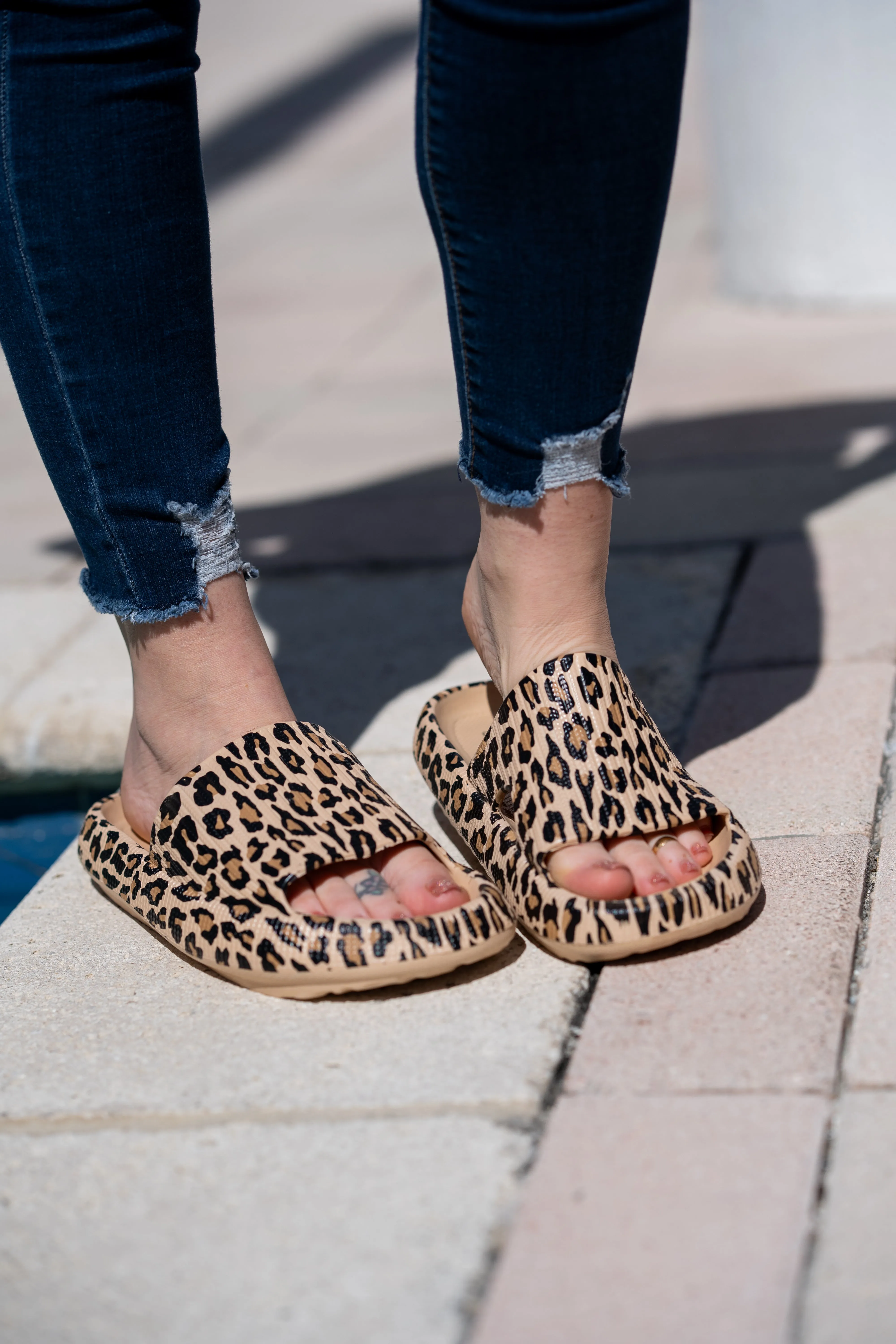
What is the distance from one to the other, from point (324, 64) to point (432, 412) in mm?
7210

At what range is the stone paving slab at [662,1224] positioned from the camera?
33.1 inches

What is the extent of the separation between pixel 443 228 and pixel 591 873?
615mm

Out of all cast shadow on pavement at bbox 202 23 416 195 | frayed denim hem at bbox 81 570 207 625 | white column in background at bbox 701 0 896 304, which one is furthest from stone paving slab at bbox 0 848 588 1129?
cast shadow on pavement at bbox 202 23 416 195

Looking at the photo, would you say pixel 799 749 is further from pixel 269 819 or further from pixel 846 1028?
pixel 269 819

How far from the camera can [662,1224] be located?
91cm

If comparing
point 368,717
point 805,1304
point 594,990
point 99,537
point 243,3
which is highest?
point 99,537

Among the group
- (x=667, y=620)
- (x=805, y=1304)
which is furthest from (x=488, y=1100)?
(x=667, y=620)

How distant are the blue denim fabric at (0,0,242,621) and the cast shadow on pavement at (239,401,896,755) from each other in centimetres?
57

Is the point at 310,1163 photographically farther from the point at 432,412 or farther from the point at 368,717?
the point at 432,412

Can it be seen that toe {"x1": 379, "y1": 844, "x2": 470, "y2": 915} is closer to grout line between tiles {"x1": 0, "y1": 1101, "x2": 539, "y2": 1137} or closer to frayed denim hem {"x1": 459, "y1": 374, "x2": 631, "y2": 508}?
grout line between tiles {"x1": 0, "y1": 1101, "x2": 539, "y2": 1137}

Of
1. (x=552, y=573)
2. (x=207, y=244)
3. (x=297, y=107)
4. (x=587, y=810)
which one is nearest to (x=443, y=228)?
(x=207, y=244)

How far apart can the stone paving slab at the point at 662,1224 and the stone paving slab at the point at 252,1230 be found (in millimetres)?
38

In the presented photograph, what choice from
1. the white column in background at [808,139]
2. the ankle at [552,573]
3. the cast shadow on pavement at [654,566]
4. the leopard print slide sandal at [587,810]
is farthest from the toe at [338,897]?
the white column in background at [808,139]

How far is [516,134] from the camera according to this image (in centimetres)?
117
